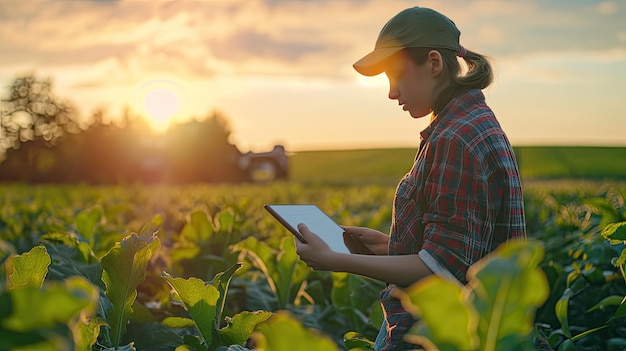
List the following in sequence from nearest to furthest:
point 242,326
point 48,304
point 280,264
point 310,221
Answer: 1. point 48,304
2. point 242,326
3. point 310,221
4. point 280,264

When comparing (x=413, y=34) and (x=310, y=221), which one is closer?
(x=413, y=34)

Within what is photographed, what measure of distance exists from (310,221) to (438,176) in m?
0.62

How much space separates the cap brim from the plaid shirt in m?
0.25

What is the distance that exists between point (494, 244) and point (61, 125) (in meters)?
66.5

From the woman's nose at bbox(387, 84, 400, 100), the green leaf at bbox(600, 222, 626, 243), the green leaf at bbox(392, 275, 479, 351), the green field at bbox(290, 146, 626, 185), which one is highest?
the woman's nose at bbox(387, 84, 400, 100)

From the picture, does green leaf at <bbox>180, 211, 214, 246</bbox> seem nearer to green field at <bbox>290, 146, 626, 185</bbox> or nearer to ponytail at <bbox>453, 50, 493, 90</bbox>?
ponytail at <bbox>453, 50, 493, 90</bbox>

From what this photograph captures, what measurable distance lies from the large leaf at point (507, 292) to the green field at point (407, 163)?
171ft

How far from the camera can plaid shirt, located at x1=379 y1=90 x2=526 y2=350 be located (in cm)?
218

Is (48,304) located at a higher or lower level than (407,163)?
higher

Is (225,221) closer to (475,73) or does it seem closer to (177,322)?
(177,322)

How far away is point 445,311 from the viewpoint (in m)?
0.98

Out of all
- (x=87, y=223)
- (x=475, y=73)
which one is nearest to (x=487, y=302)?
(x=475, y=73)

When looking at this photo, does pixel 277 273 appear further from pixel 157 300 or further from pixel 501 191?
pixel 501 191

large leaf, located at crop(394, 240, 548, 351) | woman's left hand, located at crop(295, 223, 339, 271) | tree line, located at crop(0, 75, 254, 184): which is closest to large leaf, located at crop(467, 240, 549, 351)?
large leaf, located at crop(394, 240, 548, 351)
